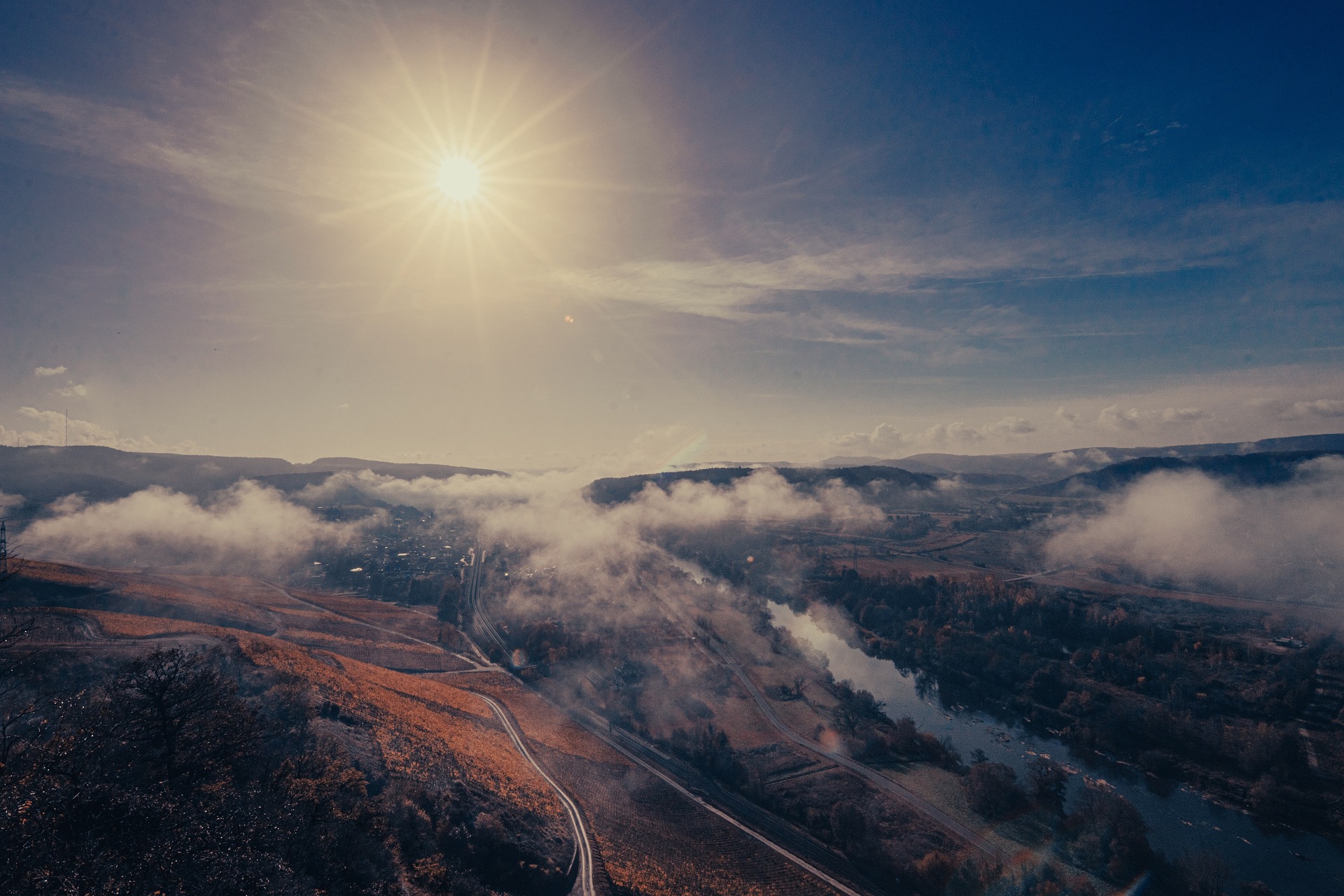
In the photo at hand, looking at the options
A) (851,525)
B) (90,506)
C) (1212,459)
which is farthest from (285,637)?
(1212,459)

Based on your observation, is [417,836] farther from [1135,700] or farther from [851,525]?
[851,525]

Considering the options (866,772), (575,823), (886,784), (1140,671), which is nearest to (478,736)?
(575,823)

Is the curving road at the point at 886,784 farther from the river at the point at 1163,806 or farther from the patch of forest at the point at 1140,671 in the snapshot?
the patch of forest at the point at 1140,671

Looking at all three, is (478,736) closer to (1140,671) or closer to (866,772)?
(866,772)

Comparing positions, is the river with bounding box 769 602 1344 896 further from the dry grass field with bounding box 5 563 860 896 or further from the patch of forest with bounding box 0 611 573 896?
the patch of forest with bounding box 0 611 573 896

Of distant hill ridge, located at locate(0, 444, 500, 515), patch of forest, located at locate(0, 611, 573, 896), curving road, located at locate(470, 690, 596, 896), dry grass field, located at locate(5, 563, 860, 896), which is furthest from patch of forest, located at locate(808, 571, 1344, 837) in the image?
distant hill ridge, located at locate(0, 444, 500, 515)

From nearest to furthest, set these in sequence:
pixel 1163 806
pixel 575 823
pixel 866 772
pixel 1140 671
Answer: pixel 575 823, pixel 1163 806, pixel 866 772, pixel 1140 671
